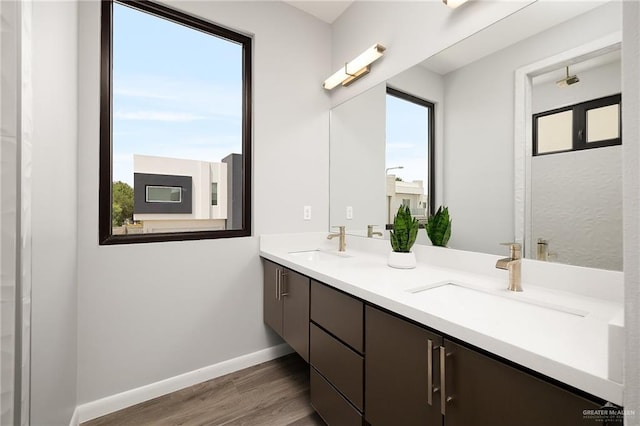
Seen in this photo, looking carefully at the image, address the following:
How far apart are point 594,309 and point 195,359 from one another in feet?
6.41

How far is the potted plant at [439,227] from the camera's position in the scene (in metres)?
1.46

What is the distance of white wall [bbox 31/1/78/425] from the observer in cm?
79

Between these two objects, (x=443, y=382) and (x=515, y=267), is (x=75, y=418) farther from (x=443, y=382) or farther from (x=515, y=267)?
(x=515, y=267)

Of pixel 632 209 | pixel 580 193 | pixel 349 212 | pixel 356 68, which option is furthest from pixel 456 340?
pixel 356 68

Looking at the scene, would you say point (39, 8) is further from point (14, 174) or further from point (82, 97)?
point (82, 97)

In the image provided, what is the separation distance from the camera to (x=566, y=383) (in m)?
0.56

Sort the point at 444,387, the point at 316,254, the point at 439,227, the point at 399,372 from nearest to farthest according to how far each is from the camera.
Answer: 1. the point at 444,387
2. the point at 399,372
3. the point at 439,227
4. the point at 316,254

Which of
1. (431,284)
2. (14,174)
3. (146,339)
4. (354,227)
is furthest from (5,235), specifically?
(354,227)

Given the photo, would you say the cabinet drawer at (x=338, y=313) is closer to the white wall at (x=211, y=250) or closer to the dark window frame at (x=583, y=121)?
the white wall at (x=211, y=250)

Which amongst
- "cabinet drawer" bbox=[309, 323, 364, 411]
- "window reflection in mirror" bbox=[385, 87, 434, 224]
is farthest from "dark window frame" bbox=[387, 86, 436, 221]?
"cabinet drawer" bbox=[309, 323, 364, 411]

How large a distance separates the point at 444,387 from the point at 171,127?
1.88 m

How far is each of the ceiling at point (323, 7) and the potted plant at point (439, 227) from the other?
5.48 ft

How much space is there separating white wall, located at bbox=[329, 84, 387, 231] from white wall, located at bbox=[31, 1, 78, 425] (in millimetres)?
1584

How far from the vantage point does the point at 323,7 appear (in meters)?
2.10
